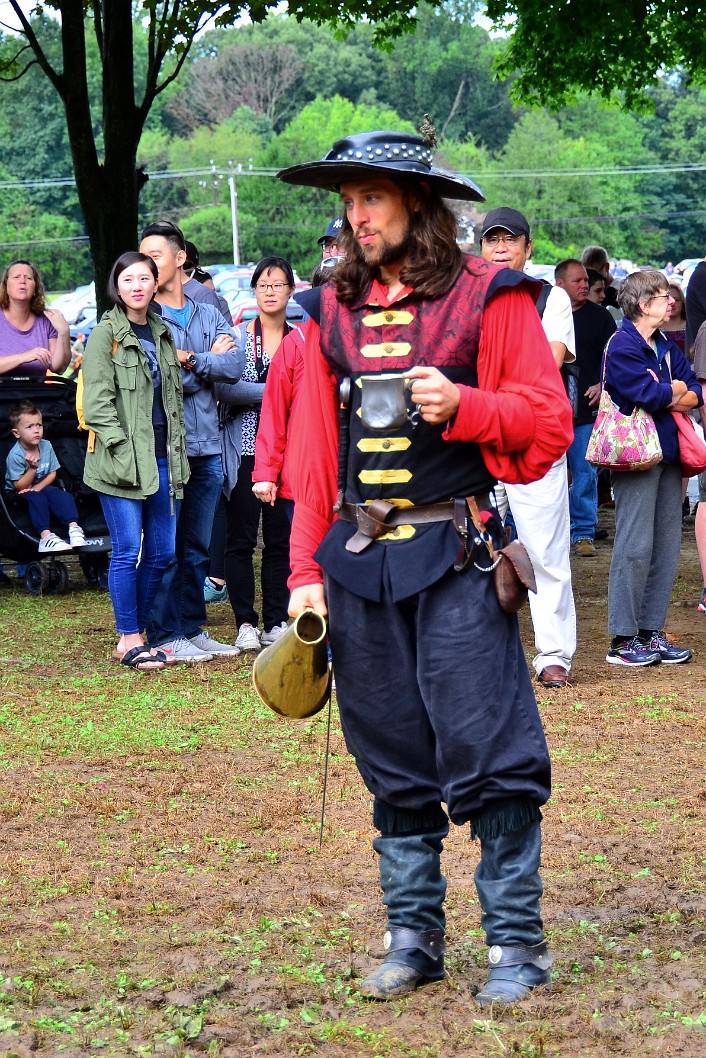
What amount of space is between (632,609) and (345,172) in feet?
15.4

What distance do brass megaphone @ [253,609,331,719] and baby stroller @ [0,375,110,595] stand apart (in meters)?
7.00

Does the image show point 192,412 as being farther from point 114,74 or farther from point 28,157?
point 28,157

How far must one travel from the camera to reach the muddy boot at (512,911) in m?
3.73

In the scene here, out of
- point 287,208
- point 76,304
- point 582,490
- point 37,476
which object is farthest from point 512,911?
point 287,208

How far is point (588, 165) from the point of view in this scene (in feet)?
286

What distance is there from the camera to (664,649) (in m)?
8.06

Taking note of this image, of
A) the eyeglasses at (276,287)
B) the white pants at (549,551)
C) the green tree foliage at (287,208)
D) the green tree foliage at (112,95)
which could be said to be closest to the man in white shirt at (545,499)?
the white pants at (549,551)

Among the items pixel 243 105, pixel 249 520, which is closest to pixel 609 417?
pixel 249 520

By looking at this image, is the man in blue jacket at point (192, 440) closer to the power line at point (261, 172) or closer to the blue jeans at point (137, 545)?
the blue jeans at point (137, 545)

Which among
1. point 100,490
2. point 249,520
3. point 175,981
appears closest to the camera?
point 175,981

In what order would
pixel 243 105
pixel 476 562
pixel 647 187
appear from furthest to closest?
pixel 243 105, pixel 647 187, pixel 476 562

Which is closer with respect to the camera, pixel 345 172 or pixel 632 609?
pixel 345 172

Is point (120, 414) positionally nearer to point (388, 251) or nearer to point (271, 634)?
point (271, 634)

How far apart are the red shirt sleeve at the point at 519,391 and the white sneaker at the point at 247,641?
192 inches
